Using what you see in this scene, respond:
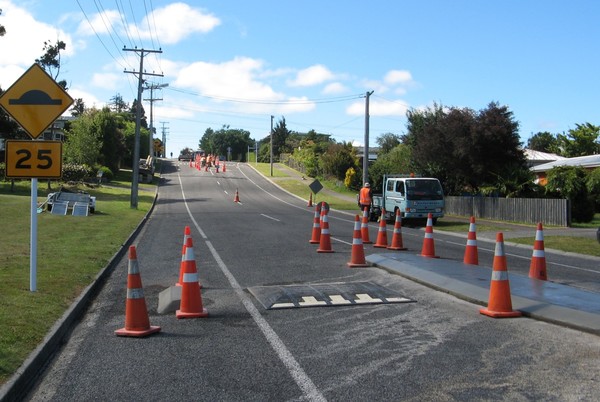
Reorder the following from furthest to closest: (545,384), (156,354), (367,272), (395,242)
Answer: (395,242) < (367,272) < (156,354) < (545,384)

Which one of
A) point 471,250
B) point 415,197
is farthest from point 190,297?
point 415,197

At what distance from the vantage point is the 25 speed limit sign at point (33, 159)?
28.2 ft

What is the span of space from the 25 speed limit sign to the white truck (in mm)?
19162

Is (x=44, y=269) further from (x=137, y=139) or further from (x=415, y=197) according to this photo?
(x=137, y=139)

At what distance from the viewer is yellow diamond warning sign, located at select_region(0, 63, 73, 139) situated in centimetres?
862

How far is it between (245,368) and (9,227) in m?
16.0

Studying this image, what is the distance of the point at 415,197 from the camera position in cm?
2661

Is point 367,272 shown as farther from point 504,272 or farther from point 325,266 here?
point 504,272

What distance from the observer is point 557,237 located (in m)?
19.9

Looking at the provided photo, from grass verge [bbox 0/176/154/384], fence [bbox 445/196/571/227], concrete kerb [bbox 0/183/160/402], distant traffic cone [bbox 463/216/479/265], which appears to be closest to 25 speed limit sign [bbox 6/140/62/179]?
grass verge [bbox 0/176/154/384]

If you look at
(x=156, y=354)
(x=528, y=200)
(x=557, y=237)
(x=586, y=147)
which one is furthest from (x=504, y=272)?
(x=586, y=147)

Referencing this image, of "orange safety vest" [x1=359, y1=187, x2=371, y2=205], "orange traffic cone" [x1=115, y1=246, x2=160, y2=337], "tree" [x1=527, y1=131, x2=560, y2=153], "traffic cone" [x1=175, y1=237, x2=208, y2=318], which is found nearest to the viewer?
"orange traffic cone" [x1=115, y1=246, x2=160, y2=337]

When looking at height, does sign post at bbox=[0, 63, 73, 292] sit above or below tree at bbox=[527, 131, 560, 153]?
below

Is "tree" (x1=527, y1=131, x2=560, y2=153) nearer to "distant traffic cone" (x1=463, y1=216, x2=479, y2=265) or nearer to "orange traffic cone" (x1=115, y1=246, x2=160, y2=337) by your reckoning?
"distant traffic cone" (x1=463, y1=216, x2=479, y2=265)
